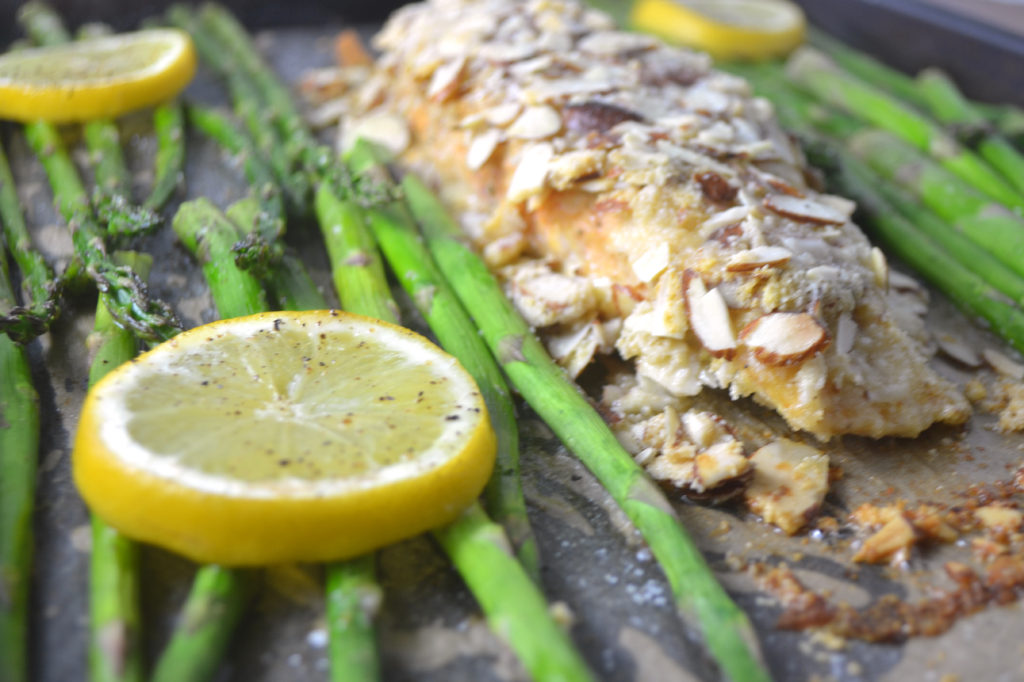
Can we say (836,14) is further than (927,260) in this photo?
Yes

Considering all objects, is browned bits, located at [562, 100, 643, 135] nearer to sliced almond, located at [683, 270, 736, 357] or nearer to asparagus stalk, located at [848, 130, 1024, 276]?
sliced almond, located at [683, 270, 736, 357]

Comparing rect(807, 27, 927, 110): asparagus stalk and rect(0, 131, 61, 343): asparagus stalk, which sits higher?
rect(807, 27, 927, 110): asparagus stalk

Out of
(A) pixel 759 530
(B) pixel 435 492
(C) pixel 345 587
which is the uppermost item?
(B) pixel 435 492

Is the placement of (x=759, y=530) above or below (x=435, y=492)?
below

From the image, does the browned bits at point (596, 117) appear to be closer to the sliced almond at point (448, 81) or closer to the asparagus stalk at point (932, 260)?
the sliced almond at point (448, 81)

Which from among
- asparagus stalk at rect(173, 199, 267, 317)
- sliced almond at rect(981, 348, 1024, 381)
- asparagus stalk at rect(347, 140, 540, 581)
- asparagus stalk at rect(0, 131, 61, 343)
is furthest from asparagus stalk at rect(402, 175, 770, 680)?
sliced almond at rect(981, 348, 1024, 381)

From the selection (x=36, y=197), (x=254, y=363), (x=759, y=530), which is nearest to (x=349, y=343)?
(x=254, y=363)

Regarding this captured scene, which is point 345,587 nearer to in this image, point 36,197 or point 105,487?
point 105,487
